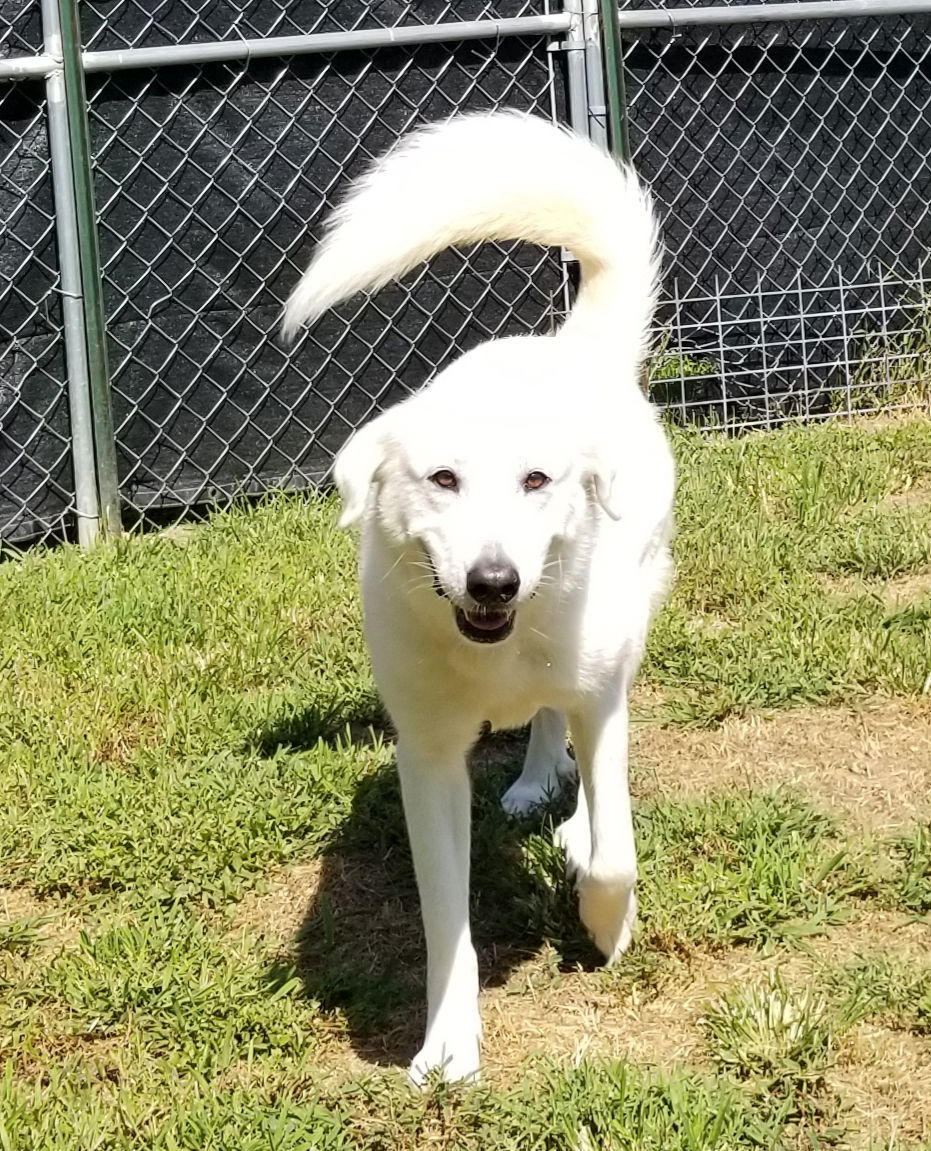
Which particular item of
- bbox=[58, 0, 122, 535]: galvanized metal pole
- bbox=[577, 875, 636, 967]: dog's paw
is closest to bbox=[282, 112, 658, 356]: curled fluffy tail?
bbox=[577, 875, 636, 967]: dog's paw

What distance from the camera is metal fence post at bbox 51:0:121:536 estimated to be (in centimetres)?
480

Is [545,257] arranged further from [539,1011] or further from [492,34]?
[539,1011]

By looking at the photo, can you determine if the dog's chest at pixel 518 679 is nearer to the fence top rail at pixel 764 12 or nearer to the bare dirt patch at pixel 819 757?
the bare dirt patch at pixel 819 757

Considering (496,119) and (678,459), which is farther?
(678,459)

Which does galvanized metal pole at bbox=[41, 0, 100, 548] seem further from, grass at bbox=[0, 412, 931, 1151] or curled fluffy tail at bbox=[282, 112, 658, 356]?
curled fluffy tail at bbox=[282, 112, 658, 356]

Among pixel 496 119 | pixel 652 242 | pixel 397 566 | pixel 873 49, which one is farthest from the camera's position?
pixel 873 49

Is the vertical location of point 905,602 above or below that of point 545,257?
below

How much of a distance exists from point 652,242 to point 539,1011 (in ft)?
5.73

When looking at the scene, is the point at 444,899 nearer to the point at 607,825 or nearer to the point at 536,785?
the point at 607,825

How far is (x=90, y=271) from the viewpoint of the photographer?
16.1ft

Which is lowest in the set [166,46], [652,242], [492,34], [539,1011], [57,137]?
[539,1011]

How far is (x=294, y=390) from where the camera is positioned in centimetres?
541

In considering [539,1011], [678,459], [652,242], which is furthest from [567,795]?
[678,459]

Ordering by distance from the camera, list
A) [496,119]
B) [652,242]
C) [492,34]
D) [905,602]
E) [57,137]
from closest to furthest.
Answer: [496,119] → [652,242] → [905,602] → [57,137] → [492,34]
